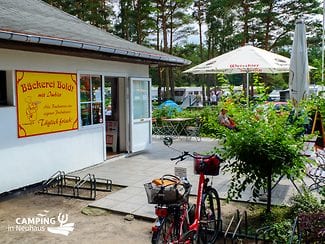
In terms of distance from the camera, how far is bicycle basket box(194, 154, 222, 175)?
3549mm

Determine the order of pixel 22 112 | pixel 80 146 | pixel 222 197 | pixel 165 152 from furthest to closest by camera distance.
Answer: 1. pixel 165 152
2. pixel 80 146
3. pixel 22 112
4. pixel 222 197

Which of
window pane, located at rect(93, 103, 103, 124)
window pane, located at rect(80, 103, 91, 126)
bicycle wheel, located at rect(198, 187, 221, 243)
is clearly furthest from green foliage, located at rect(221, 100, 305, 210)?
window pane, located at rect(93, 103, 103, 124)

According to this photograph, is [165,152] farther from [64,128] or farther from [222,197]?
[222,197]

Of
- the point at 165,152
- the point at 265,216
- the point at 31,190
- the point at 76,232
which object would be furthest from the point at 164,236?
the point at 165,152

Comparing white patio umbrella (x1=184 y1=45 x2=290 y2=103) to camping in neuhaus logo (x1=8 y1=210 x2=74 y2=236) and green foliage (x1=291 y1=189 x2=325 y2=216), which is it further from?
camping in neuhaus logo (x1=8 y1=210 x2=74 y2=236)

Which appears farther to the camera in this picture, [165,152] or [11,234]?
[165,152]

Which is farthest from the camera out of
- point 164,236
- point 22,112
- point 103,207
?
point 22,112

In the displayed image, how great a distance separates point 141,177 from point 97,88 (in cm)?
246

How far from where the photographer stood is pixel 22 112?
5.96m

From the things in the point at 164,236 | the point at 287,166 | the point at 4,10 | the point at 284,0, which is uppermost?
the point at 284,0

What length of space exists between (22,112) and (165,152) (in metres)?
4.46

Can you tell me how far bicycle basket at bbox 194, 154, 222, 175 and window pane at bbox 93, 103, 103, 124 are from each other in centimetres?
467

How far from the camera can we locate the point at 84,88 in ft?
24.7

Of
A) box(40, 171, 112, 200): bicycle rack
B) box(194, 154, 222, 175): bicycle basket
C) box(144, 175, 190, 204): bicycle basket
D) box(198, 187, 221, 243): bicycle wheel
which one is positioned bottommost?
box(40, 171, 112, 200): bicycle rack
